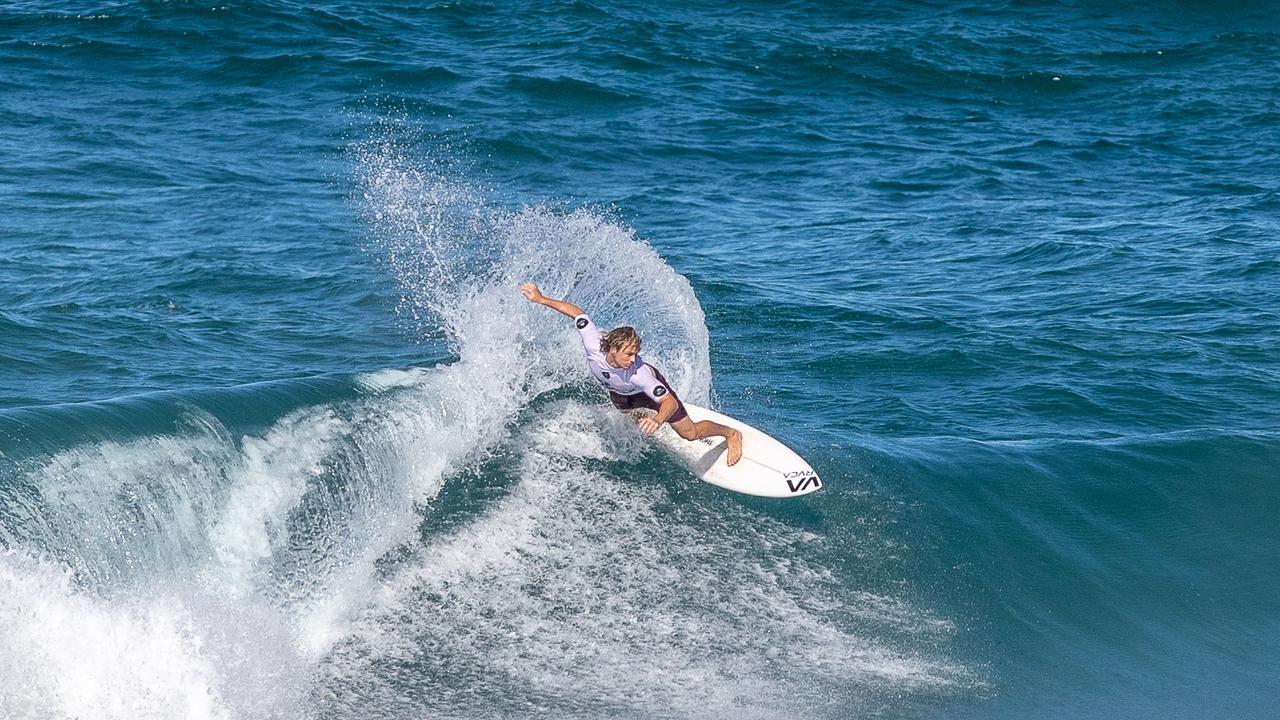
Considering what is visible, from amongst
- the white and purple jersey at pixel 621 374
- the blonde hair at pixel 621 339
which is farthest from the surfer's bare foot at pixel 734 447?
the blonde hair at pixel 621 339

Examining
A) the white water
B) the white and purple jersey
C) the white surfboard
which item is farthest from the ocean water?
the white and purple jersey

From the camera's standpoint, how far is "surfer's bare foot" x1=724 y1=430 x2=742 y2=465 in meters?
11.7

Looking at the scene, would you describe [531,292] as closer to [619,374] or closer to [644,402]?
[619,374]

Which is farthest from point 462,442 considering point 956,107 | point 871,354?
point 956,107

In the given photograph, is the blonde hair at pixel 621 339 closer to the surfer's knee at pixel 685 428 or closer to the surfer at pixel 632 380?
the surfer at pixel 632 380

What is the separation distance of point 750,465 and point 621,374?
148 centimetres

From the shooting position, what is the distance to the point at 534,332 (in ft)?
45.8

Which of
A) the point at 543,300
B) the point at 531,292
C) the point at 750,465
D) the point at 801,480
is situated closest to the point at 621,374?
the point at 543,300

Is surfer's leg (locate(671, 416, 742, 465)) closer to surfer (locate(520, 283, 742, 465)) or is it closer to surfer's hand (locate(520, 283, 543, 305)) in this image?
surfer (locate(520, 283, 742, 465))

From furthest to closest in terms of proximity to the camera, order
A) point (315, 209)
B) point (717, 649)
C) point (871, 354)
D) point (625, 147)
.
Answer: point (625, 147)
point (315, 209)
point (871, 354)
point (717, 649)

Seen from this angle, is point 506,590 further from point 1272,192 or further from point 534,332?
point 1272,192

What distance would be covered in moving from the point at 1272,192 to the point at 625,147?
36.2 feet

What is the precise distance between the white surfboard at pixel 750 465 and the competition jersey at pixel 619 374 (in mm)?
720

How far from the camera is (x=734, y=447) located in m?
11.7
